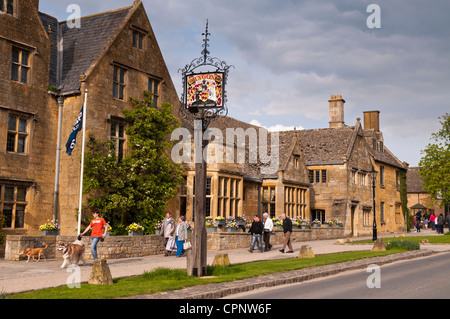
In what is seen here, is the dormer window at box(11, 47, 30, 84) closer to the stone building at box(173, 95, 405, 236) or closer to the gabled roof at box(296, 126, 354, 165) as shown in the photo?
the stone building at box(173, 95, 405, 236)

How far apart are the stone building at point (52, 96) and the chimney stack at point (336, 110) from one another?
25401 millimetres

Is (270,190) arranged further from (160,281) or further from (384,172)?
(160,281)

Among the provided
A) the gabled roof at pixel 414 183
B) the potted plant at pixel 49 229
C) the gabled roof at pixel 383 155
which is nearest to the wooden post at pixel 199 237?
the potted plant at pixel 49 229

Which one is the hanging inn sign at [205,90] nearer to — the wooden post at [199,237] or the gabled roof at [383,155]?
the wooden post at [199,237]

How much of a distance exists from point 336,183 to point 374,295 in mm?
29456

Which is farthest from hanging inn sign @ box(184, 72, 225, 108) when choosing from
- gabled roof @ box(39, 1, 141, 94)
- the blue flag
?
gabled roof @ box(39, 1, 141, 94)

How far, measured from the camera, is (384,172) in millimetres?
46938

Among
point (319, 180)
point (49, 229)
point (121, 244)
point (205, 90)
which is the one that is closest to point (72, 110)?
point (49, 229)

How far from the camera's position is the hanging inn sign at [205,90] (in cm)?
1444

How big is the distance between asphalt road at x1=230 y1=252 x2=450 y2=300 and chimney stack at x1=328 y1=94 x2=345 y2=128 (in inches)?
1234

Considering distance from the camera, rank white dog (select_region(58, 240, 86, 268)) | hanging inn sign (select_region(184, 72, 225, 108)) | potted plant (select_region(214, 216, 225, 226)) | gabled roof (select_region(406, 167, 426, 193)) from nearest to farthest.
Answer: hanging inn sign (select_region(184, 72, 225, 108)) → white dog (select_region(58, 240, 86, 268)) → potted plant (select_region(214, 216, 225, 226)) → gabled roof (select_region(406, 167, 426, 193))

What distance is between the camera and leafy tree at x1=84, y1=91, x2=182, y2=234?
71.3ft
